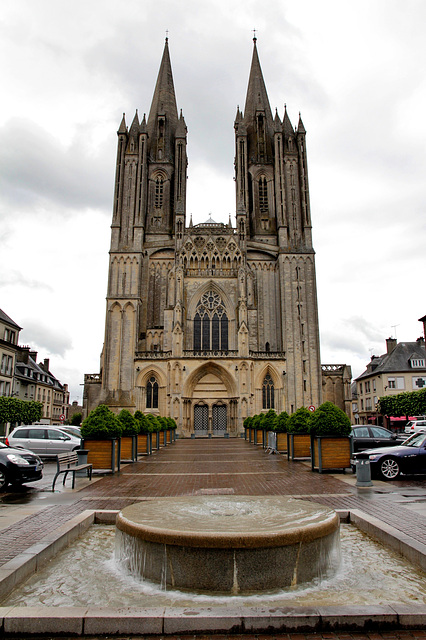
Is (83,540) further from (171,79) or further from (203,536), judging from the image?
(171,79)

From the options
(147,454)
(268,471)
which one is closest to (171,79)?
(147,454)

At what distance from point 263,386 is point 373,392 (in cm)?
1922

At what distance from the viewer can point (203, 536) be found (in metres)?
4.26

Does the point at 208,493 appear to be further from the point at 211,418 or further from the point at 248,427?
the point at 211,418

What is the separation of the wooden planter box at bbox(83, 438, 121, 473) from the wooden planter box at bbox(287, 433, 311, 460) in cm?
652

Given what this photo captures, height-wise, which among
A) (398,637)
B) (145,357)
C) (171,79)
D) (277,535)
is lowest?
(398,637)

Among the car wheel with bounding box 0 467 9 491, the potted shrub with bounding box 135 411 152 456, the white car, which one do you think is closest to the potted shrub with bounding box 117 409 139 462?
the potted shrub with bounding box 135 411 152 456

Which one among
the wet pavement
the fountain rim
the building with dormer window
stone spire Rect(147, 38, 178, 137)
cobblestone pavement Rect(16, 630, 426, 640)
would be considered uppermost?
stone spire Rect(147, 38, 178, 137)

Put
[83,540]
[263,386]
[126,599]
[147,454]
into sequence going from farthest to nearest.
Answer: [263,386], [147,454], [83,540], [126,599]

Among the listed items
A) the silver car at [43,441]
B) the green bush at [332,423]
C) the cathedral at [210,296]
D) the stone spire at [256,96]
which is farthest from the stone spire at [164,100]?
the green bush at [332,423]

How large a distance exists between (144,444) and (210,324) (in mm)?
23728

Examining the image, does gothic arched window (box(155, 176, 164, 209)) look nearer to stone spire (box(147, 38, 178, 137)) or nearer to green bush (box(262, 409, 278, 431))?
stone spire (box(147, 38, 178, 137))

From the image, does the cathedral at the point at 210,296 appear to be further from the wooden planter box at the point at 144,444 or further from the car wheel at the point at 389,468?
the car wheel at the point at 389,468

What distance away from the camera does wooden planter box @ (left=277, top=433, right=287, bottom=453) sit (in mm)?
20078
